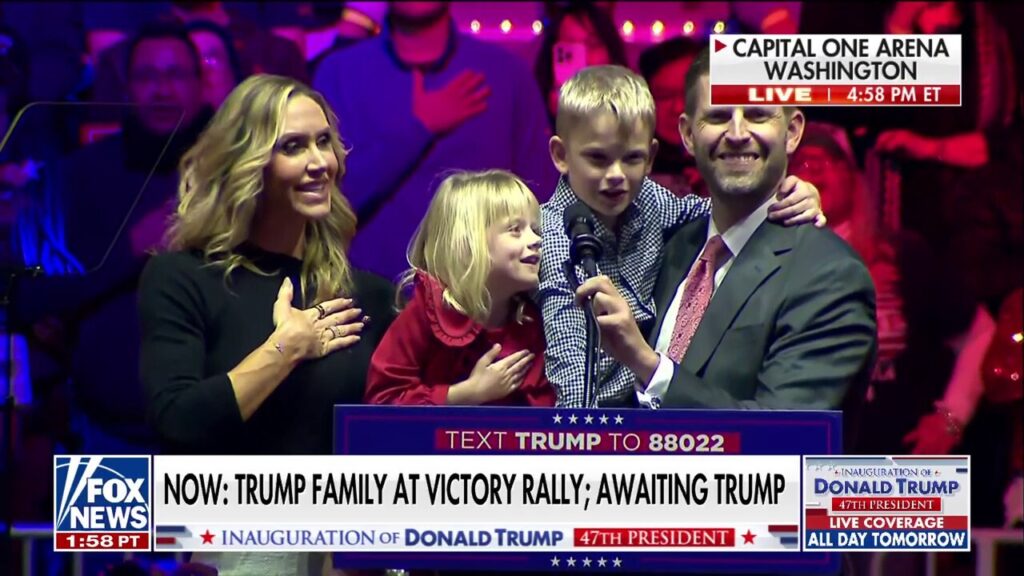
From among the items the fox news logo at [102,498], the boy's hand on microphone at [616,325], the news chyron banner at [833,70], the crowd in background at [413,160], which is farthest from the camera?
the crowd in background at [413,160]

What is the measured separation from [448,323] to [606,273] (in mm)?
277

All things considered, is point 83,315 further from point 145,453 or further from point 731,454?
point 731,454

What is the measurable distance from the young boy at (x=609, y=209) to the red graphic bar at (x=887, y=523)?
1.23 ft

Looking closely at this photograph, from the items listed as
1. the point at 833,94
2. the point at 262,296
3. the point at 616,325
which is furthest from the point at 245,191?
the point at 833,94

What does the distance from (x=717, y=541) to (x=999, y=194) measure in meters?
1.49

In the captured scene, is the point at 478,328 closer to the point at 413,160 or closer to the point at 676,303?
the point at 676,303

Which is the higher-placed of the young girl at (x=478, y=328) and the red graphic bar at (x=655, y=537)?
the young girl at (x=478, y=328)

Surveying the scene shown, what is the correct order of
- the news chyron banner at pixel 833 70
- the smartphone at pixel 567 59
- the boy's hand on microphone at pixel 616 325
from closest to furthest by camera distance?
the boy's hand on microphone at pixel 616 325 < the news chyron banner at pixel 833 70 < the smartphone at pixel 567 59

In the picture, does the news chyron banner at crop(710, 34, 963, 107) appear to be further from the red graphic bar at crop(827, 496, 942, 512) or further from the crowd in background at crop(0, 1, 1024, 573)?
the red graphic bar at crop(827, 496, 942, 512)

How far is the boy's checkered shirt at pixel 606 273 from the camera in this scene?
2914mm

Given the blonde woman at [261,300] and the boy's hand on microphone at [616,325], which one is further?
the blonde woman at [261,300]

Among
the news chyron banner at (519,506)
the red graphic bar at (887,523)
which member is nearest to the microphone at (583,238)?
the news chyron banner at (519,506)

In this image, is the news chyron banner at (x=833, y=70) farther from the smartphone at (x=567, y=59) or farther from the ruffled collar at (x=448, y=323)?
the ruffled collar at (x=448, y=323)

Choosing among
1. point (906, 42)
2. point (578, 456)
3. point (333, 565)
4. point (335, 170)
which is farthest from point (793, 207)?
point (333, 565)
